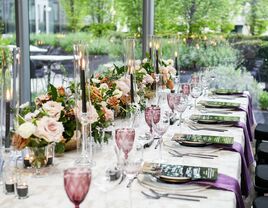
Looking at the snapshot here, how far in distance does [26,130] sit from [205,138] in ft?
3.33

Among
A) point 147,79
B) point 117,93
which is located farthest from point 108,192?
point 147,79

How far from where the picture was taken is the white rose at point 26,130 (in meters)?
1.74

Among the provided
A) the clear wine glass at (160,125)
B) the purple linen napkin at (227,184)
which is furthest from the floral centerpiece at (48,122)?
the purple linen napkin at (227,184)

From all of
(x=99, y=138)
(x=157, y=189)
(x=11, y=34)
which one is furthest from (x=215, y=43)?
(x=157, y=189)

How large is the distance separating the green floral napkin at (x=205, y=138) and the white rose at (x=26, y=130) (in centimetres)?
86

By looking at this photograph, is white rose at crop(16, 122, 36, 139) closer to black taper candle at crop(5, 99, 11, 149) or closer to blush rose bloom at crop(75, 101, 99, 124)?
black taper candle at crop(5, 99, 11, 149)

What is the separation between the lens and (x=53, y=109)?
200 centimetres

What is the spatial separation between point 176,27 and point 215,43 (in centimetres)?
51

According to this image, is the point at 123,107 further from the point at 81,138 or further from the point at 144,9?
the point at 144,9

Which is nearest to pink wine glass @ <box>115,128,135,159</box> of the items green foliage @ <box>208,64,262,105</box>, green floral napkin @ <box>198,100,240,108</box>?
green floral napkin @ <box>198,100,240,108</box>

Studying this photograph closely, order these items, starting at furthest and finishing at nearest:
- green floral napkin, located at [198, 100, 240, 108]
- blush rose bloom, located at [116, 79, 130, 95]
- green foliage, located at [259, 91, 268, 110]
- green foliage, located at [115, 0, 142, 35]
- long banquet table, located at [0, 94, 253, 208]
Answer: green foliage, located at [115, 0, 142, 35] < green foliage, located at [259, 91, 268, 110] < green floral napkin, located at [198, 100, 240, 108] < blush rose bloom, located at [116, 79, 130, 95] < long banquet table, located at [0, 94, 253, 208]

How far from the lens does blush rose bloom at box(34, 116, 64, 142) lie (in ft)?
5.84

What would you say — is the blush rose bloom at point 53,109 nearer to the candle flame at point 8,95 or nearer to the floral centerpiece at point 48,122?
the floral centerpiece at point 48,122

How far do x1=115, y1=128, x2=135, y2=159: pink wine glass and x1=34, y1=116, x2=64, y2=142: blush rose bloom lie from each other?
0.25m
